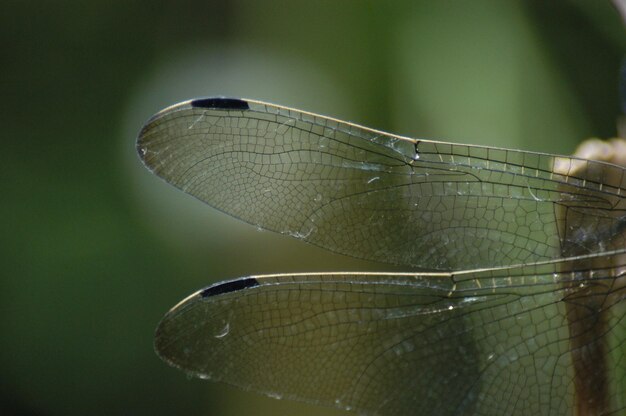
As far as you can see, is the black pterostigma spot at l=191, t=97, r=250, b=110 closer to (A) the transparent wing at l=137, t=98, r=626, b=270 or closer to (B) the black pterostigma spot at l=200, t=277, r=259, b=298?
(A) the transparent wing at l=137, t=98, r=626, b=270

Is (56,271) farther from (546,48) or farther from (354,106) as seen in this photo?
(546,48)

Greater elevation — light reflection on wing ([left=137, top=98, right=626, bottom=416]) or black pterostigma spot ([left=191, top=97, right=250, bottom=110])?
black pterostigma spot ([left=191, top=97, right=250, bottom=110])

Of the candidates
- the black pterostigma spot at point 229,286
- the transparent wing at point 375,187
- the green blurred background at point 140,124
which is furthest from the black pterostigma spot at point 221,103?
the green blurred background at point 140,124

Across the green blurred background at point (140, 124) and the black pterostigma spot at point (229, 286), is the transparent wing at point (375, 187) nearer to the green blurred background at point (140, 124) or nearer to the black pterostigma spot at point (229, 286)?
the black pterostigma spot at point (229, 286)

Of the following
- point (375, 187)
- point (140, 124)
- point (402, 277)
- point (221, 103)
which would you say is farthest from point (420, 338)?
point (140, 124)

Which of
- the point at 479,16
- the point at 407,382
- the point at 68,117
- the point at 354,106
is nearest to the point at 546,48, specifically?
the point at 479,16

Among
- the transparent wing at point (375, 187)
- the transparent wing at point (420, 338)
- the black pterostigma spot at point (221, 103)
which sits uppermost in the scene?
the black pterostigma spot at point (221, 103)

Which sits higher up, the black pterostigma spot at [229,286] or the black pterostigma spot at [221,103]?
the black pterostigma spot at [221,103]

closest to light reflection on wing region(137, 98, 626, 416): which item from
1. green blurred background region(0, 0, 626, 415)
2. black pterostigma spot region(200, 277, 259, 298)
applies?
black pterostigma spot region(200, 277, 259, 298)

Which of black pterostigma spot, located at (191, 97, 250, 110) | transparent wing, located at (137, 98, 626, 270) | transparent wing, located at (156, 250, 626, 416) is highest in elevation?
black pterostigma spot, located at (191, 97, 250, 110)
